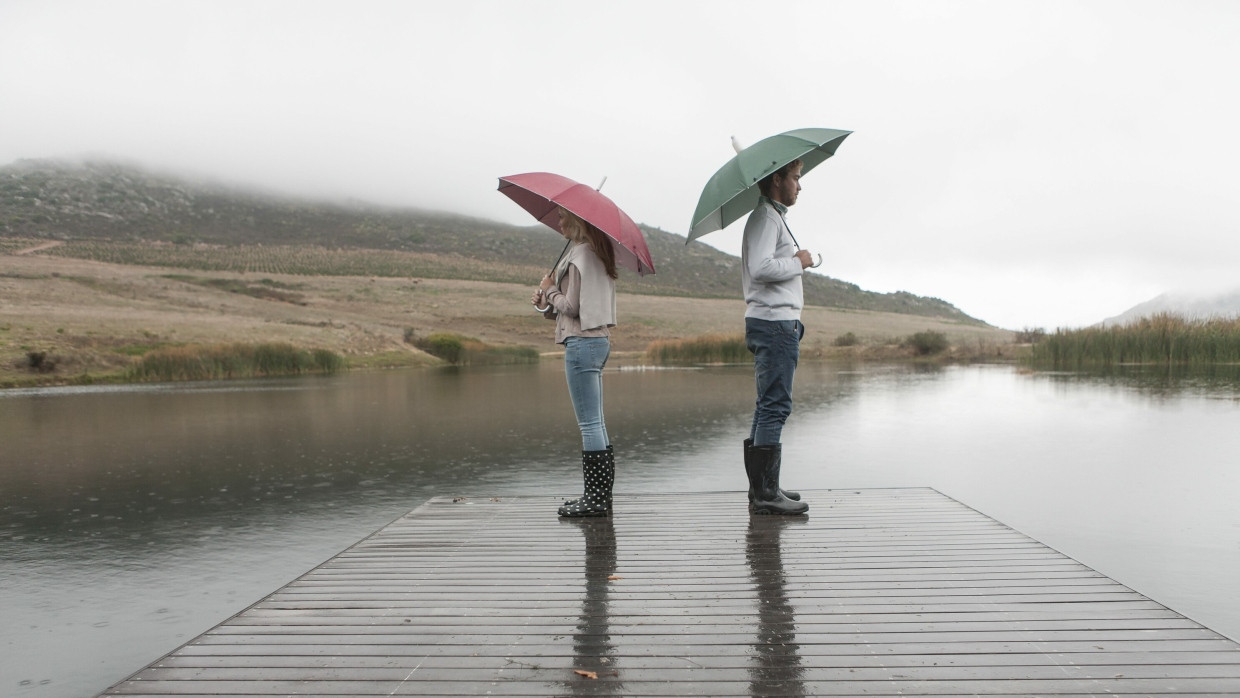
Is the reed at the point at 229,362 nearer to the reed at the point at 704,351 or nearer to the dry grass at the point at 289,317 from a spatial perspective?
the dry grass at the point at 289,317

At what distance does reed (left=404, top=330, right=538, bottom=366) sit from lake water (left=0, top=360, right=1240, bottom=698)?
16.9 m

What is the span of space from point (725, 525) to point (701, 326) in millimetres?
47676

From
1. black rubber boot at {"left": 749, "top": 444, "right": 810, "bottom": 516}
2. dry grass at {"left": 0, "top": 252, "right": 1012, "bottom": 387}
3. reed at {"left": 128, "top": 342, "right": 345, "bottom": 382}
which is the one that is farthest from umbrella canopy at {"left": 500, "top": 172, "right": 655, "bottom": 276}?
reed at {"left": 128, "top": 342, "right": 345, "bottom": 382}

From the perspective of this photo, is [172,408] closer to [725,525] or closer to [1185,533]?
[725,525]

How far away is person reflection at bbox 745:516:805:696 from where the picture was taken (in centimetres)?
259

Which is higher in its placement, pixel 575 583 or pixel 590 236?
pixel 590 236

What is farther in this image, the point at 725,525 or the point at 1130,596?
the point at 725,525

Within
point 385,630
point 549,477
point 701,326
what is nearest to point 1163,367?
point 549,477

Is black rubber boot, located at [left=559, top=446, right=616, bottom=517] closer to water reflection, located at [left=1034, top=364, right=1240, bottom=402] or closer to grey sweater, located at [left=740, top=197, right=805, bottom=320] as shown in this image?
grey sweater, located at [left=740, top=197, right=805, bottom=320]

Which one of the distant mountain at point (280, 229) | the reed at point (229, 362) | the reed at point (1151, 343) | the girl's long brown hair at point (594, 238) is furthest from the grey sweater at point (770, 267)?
the distant mountain at point (280, 229)

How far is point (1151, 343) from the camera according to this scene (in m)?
22.8

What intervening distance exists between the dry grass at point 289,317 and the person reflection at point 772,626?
22.7 m

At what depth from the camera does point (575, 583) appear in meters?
3.64

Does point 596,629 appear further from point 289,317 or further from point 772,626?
point 289,317
